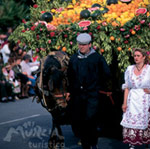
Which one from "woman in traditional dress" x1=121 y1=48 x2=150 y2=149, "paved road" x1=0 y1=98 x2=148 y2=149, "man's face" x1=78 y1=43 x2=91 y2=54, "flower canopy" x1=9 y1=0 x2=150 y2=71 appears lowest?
"paved road" x1=0 y1=98 x2=148 y2=149

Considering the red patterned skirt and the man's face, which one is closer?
the man's face

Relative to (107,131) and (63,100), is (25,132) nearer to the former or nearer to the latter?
(107,131)

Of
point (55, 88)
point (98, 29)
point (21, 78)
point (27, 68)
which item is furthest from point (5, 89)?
point (55, 88)

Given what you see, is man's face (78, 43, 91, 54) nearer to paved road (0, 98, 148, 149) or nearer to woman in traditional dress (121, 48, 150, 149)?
woman in traditional dress (121, 48, 150, 149)

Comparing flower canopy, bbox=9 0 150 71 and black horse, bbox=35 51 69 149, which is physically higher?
flower canopy, bbox=9 0 150 71

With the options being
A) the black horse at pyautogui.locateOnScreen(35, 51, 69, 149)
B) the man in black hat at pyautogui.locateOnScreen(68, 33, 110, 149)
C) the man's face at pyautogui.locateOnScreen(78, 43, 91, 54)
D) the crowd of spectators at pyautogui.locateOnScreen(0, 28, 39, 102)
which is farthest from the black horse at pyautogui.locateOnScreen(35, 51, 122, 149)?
the crowd of spectators at pyautogui.locateOnScreen(0, 28, 39, 102)

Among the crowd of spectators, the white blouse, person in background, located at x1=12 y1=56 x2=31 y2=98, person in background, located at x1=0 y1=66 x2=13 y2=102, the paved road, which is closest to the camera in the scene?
the white blouse

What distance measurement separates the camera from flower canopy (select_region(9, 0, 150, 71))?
25.7 ft

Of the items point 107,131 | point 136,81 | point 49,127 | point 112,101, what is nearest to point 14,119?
point 49,127

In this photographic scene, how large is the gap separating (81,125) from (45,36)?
1.95m

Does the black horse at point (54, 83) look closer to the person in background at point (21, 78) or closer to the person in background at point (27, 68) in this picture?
the person in background at point (21, 78)

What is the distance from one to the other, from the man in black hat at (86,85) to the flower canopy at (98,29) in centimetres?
97

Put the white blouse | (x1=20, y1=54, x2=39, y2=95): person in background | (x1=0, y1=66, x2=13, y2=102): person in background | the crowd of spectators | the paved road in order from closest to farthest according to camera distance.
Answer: the white blouse
the paved road
(x1=0, y1=66, x2=13, y2=102): person in background
the crowd of spectators
(x1=20, y1=54, x2=39, y2=95): person in background

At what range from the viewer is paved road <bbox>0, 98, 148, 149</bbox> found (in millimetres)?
8445
